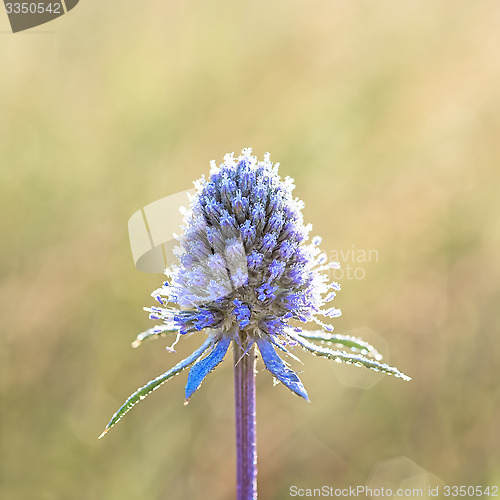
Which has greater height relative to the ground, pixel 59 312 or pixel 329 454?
pixel 59 312

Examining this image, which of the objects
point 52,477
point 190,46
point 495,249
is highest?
point 190,46

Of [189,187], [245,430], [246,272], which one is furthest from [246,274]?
[189,187]

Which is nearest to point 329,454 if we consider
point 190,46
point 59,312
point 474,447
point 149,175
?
point 474,447

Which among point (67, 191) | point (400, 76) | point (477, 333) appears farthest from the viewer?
point (400, 76)

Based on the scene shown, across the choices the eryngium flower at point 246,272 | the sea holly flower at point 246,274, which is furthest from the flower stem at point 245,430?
the eryngium flower at point 246,272

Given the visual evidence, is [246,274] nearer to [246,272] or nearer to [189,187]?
[246,272]

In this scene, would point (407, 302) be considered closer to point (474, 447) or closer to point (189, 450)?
point (474, 447)

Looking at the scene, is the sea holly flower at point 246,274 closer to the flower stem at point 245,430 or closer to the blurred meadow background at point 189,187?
the flower stem at point 245,430

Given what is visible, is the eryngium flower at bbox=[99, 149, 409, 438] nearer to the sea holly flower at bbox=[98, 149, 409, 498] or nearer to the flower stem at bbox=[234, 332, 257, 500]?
the sea holly flower at bbox=[98, 149, 409, 498]
